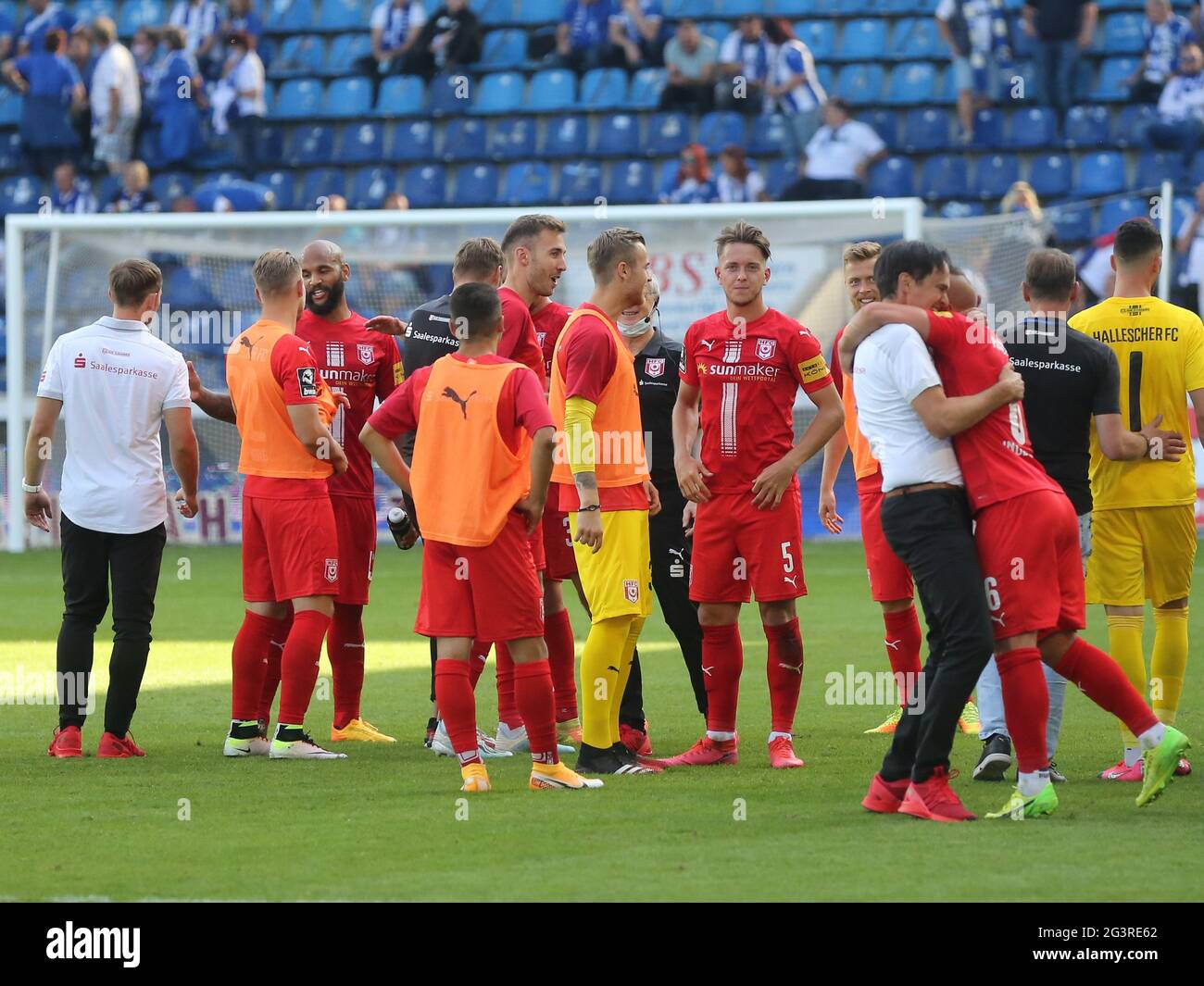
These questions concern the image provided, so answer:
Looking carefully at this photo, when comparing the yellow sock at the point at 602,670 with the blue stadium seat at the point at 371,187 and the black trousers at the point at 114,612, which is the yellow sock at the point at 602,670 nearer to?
the black trousers at the point at 114,612

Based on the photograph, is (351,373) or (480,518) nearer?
(480,518)

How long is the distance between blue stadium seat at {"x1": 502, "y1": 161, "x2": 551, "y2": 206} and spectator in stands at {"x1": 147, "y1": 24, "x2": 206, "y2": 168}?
404 cm

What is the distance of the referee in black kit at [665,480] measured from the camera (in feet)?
25.7

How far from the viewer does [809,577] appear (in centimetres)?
1533

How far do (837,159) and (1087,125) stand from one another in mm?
3163

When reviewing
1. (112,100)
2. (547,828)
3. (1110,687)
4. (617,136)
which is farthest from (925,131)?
(547,828)

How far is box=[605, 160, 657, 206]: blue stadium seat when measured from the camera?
2056 cm

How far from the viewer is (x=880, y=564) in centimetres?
776

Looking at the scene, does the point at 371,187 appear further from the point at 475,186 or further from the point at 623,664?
the point at 623,664

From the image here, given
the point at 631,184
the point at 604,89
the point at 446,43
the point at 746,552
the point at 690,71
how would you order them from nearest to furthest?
the point at 746,552 → the point at 631,184 → the point at 690,71 → the point at 604,89 → the point at 446,43
